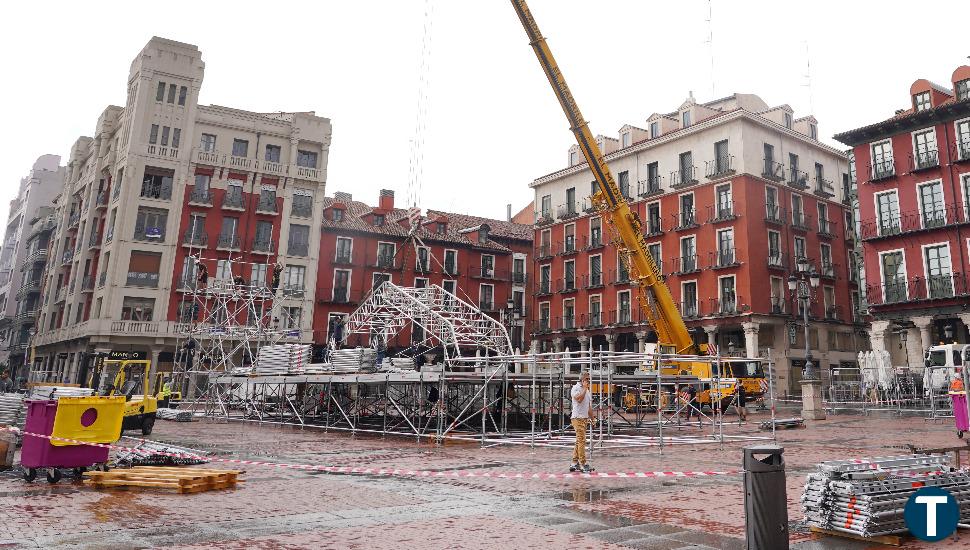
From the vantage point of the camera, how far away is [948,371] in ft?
84.2

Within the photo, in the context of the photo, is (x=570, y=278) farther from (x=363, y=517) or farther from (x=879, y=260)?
(x=363, y=517)

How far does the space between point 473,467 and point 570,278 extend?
39617 millimetres

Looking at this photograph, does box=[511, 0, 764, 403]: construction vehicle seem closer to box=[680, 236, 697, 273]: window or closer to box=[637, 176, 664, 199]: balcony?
box=[680, 236, 697, 273]: window

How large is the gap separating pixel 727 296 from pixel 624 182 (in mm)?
12446

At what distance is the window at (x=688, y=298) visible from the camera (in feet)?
139

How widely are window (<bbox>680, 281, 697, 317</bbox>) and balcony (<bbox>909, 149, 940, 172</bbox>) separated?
44.6 ft

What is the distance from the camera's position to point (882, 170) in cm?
3553

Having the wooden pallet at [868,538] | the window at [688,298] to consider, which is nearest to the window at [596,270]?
the window at [688,298]

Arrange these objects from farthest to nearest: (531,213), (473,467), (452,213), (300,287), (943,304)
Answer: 1. (531,213)
2. (452,213)
3. (300,287)
4. (943,304)
5. (473,467)

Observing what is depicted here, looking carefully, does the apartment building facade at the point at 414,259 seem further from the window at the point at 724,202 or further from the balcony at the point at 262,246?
the window at the point at 724,202

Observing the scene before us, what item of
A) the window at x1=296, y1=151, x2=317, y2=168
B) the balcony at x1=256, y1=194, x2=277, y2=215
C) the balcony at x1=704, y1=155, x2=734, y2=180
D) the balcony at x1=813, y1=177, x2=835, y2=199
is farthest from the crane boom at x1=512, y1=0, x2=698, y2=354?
the window at x1=296, y1=151, x2=317, y2=168

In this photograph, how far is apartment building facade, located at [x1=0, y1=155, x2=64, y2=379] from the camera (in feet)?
200

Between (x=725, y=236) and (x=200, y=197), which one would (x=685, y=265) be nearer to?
(x=725, y=236)

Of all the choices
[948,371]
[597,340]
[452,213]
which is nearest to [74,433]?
[948,371]
